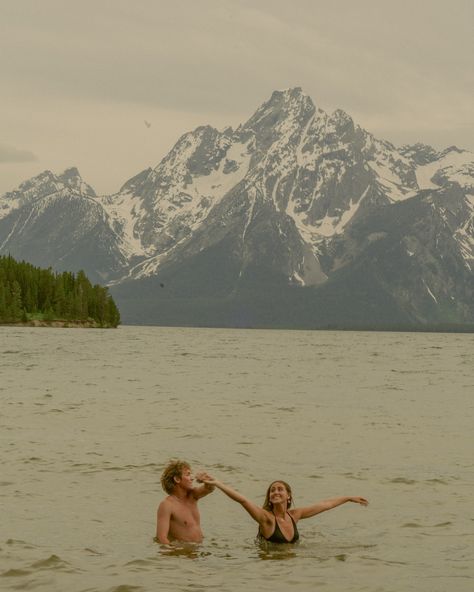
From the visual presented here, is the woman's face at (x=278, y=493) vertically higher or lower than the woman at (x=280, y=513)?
higher

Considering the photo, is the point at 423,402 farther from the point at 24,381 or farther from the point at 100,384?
the point at 24,381

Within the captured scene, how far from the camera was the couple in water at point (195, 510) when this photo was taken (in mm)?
20328

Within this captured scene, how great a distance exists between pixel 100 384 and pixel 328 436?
29697 mm

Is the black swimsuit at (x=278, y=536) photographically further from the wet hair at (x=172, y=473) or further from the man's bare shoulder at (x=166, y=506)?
the wet hair at (x=172, y=473)

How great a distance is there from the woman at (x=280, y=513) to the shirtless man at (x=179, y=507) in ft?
3.76

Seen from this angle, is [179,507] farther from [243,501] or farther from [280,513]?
[280,513]

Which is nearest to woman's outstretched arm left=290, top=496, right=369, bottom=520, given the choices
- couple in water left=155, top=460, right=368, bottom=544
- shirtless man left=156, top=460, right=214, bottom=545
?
couple in water left=155, top=460, right=368, bottom=544

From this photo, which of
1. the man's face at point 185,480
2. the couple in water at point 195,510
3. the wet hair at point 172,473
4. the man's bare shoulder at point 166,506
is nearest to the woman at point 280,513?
the couple in water at point 195,510

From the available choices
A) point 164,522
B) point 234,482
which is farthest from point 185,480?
point 234,482

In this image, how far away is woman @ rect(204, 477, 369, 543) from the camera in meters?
20.3

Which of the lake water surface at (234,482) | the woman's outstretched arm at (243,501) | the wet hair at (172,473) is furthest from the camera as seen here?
the wet hair at (172,473)

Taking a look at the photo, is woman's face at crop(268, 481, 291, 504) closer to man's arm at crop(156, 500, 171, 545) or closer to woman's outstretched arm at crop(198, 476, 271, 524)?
woman's outstretched arm at crop(198, 476, 271, 524)

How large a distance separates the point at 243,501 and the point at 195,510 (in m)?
1.94

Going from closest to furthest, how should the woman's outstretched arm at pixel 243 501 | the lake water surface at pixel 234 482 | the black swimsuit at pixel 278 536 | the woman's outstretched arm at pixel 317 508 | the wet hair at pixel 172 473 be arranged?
the lake water surface at pixel 234 482 → the woman's outstretched arm at pixel 243 501 → the wet hair at pixel 172 473 → the black swimsuit at pixel 278 536 → the woman's outstretched arm at pixel 317 508
